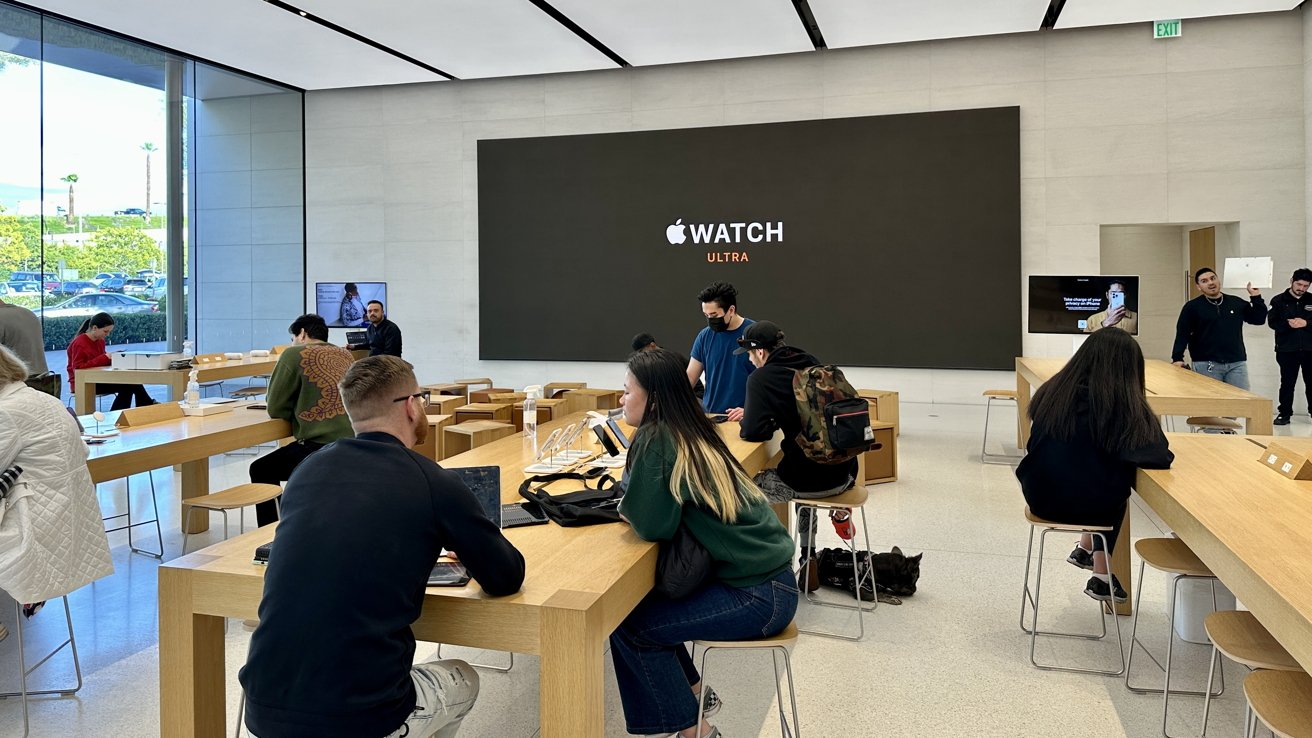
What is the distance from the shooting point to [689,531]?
100.0 inches

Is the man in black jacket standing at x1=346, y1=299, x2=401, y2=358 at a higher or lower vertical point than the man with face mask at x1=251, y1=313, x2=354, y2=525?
higher

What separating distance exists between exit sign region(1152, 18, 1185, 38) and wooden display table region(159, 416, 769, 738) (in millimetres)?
9337

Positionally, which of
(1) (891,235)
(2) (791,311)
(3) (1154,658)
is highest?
(1) (891,235)

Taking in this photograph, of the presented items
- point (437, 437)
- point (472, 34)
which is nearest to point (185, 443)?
point (437, 437)

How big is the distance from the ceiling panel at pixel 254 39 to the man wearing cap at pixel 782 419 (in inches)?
283

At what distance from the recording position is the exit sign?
30.7 feet

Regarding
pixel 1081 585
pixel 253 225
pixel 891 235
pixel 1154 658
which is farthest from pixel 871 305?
pixel 253 225

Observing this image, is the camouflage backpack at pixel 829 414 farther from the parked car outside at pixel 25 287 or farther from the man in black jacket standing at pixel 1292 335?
the parked car outside at pixel 25 287

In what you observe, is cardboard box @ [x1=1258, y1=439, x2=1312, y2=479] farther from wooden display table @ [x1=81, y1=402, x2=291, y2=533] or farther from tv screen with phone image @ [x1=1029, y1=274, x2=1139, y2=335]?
wooden display table @ [x1=81, y1=402, x2=291, y2=533]

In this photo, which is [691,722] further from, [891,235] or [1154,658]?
[891,235]

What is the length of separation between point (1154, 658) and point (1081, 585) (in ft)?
2.94

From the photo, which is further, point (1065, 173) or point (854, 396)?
point (1065, 173)

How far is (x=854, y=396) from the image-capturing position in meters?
3.90

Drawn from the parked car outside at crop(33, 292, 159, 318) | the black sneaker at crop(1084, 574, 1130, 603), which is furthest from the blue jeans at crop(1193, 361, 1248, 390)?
the parked car outside at crop(33, 292, 159, 318)
